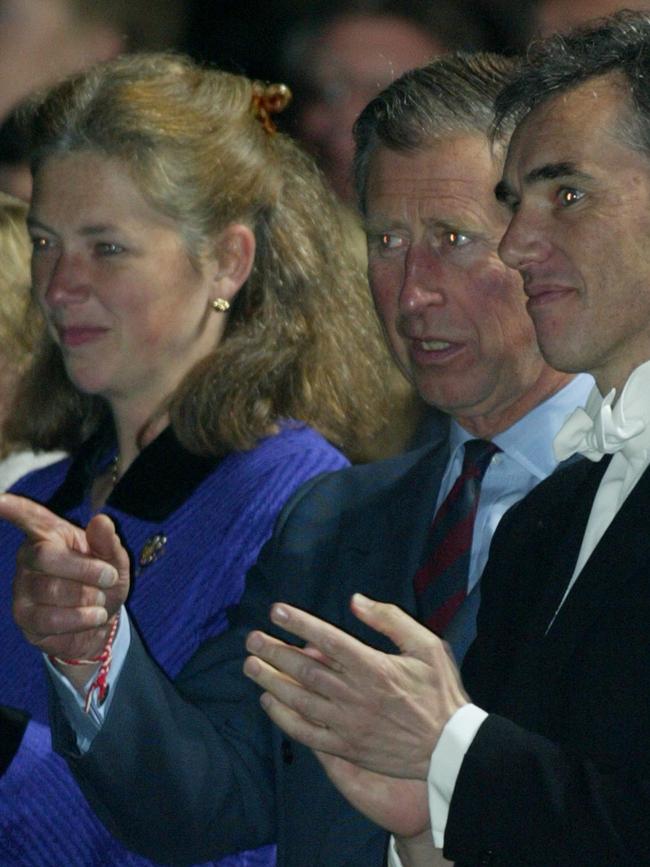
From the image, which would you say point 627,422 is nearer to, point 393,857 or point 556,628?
point 556,628

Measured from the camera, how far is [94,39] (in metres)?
3.64

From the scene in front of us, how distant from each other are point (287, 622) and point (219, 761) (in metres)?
0.53

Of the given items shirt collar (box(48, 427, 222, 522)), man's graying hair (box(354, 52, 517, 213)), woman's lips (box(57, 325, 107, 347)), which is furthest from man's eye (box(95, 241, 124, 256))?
man's graying hair (box(354, 52, 517, 213))

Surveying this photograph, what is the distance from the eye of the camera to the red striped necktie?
2.14 m

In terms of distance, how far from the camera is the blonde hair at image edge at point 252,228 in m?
2.61

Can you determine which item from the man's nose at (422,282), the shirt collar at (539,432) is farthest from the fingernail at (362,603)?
the man's nose at (422,282)

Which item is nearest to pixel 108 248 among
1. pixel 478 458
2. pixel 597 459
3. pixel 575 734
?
pixel 478 458

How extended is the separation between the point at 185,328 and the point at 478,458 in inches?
23.5

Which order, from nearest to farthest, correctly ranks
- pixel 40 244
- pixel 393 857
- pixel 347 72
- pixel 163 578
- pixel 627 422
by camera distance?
pixel 627 422 < pixel 393 857 < pixel 163 578 < pixel 40 244 < pixel 347 72

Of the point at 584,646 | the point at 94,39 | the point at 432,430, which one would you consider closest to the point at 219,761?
the point at 584,646

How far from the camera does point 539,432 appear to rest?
7.38 feet

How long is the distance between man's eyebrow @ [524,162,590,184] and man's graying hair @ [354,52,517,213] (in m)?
0.38

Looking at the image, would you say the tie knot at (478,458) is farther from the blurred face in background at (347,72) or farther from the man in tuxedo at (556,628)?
the blurred face in background at (347,72)

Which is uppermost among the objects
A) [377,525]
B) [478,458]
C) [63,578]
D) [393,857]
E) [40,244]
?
[40,244]
